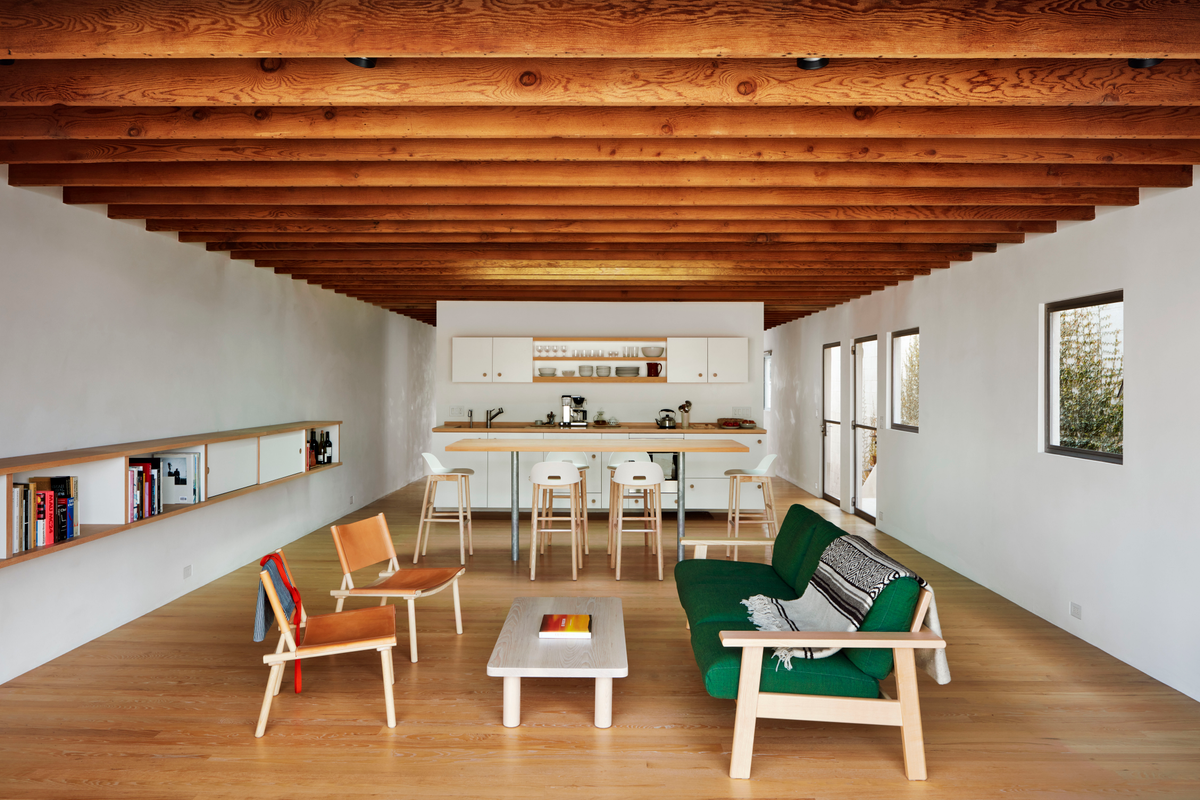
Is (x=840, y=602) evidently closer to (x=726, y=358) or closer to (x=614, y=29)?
(x=614, y=29)

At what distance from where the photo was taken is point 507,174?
370 cm

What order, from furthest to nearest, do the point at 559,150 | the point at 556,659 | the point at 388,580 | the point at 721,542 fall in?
the point at 721,542, the point at 388,580, the point at 559,150, the point at 556,659

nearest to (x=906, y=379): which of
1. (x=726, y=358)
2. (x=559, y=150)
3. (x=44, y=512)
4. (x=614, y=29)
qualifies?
(x=726, y=358)

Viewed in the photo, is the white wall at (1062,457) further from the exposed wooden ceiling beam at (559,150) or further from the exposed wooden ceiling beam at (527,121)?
the exposed wooden ceiling beam at (527,121)

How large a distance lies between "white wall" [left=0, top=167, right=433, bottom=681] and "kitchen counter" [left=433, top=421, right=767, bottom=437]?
146cm

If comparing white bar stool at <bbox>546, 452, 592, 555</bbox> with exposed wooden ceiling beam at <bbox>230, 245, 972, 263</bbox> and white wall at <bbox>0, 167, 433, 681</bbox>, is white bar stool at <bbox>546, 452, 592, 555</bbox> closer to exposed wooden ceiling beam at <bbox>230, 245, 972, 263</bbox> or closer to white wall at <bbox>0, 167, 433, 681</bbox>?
exposed wooden ceiling beam at <bbox>230, 245, 972, 263</bbox>

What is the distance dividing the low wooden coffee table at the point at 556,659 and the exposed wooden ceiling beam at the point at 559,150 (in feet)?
7.15

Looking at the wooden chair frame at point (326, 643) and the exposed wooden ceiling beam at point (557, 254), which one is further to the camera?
the exposed wooden ceiling beam at point (557, 254)

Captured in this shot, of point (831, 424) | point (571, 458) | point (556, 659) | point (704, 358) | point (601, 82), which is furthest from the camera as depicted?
point (831, 424)

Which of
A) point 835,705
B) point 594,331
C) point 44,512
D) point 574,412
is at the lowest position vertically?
point 835,705

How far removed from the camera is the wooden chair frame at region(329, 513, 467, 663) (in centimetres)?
372

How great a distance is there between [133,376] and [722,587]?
3.88 metres

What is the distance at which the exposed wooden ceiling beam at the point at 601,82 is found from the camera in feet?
8.57

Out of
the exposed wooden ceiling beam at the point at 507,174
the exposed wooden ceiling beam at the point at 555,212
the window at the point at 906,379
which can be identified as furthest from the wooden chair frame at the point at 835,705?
the window at the point at 906,379
